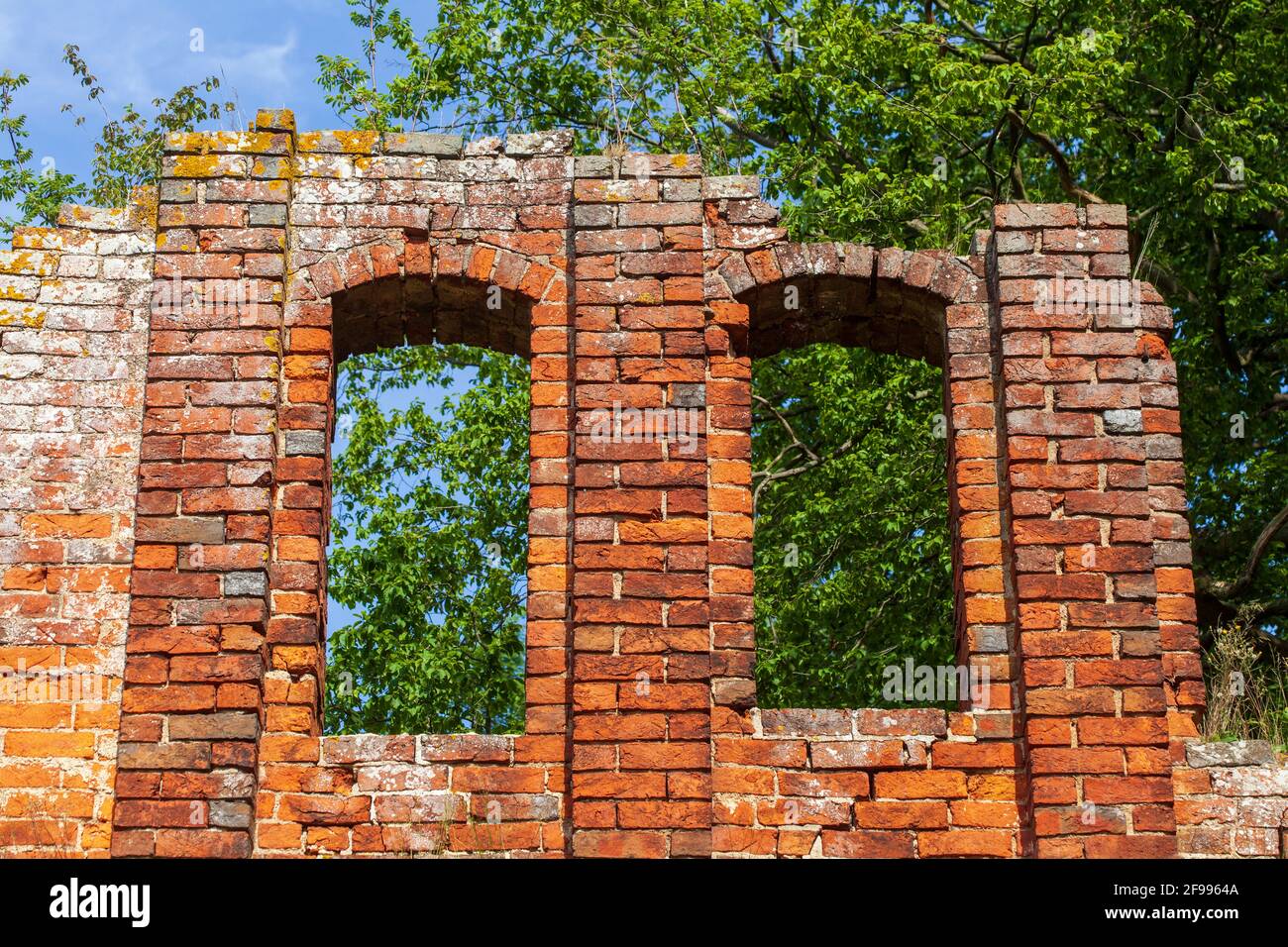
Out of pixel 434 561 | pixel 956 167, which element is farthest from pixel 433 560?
pixel 956 167

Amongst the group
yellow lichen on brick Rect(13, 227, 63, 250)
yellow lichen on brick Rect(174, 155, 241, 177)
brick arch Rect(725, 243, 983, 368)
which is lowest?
brick arch Rect(725, 243, 983, 368)

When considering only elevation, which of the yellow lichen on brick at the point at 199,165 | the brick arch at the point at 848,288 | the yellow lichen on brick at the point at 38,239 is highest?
the yellow lichen on brick at the point at 199,165

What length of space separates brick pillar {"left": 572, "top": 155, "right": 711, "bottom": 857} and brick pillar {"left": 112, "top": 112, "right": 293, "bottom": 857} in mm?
1291

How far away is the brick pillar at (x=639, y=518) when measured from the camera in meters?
6.64

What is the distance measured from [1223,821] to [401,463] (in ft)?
35.2

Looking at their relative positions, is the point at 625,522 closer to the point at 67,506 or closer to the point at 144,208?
the point at 67,506

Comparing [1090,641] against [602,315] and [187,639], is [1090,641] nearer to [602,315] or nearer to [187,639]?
[602,315]

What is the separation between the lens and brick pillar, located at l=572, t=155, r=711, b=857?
6.64m

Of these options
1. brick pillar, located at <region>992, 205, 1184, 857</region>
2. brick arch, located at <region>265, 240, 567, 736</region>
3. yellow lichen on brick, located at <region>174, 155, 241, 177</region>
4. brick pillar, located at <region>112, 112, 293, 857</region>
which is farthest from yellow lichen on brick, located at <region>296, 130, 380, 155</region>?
brick pillar, located at <region>992, 205, 1184, 857</region>

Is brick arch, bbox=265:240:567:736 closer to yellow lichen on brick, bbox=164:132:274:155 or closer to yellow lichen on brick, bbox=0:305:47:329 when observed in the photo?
yellow lichen on brick, bbox=164:132:274:155

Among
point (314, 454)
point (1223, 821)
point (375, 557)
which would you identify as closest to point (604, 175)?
point (314, 454)

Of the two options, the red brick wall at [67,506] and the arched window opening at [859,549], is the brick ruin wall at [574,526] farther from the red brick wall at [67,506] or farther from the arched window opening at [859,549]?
the arched window opening at [859,549]

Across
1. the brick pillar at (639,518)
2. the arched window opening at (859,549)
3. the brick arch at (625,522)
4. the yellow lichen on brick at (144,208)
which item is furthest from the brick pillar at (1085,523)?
the arched window opening at (859,549)

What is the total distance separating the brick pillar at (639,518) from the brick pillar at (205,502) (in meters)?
1.29
